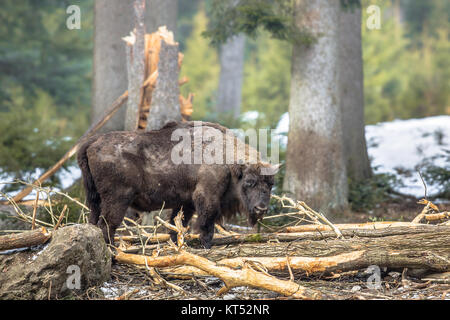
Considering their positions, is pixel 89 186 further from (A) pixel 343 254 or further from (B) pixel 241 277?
(A) pixel 343 254

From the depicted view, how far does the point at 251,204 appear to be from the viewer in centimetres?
667

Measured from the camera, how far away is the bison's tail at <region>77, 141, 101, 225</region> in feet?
22.3

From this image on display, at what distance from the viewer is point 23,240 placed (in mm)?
5625

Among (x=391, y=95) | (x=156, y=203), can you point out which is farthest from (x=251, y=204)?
(x=391, y=95)

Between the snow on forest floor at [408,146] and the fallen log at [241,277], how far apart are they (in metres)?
6.84

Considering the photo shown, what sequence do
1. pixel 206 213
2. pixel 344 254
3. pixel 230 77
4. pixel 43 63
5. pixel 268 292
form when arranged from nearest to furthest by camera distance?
pixel 268 292, pixel 344 254, pixel 206 213, pixel 43 63, pixel 230 77

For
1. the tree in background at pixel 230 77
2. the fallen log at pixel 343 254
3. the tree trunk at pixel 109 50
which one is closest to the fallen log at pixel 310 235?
the fallen log at pixel 343 254

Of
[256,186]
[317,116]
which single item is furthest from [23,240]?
[317,116]

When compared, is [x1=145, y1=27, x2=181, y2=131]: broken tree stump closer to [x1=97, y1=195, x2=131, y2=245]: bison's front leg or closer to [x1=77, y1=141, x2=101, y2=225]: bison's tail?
[x1=77, y1=141, x2=101, y2=225]: bison's tail

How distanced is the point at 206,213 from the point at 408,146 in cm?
899

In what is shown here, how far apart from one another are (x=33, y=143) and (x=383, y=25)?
17444 millimetres

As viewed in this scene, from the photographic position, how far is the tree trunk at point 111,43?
10836mm

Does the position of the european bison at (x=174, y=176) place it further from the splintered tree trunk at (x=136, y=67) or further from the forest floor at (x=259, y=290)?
the splintered tree trunk at (x=136, y=67)

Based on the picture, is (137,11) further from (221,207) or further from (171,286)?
(171,286)
